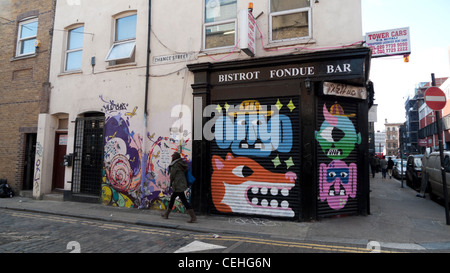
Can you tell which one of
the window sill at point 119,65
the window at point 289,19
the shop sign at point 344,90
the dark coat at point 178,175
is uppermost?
the window at point 289,19

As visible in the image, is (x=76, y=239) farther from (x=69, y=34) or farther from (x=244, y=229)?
(x=69, y=34)

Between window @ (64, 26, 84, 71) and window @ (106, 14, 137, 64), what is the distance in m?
1.82

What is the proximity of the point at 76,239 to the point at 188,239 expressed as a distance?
2267 mm

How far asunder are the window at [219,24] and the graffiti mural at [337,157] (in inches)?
138

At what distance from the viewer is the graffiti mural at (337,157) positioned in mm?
7051

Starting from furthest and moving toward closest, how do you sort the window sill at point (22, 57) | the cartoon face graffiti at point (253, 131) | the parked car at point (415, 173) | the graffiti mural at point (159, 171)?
the parked car at point (415, 173), the window sill at point (22, 57), the graffiti mural at point (159, 171), the cartoon face graffiti at point (253, 131)

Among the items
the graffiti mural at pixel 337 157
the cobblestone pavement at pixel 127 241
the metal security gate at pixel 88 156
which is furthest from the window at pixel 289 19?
the metal security gate at pixel 88 156

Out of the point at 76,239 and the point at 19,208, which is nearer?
the point at 76,239

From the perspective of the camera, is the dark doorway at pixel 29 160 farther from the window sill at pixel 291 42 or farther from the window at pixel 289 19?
the window at pixel 289 19

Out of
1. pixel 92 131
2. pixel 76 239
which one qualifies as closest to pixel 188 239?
pixel 76 239

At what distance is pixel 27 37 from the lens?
39.1ft

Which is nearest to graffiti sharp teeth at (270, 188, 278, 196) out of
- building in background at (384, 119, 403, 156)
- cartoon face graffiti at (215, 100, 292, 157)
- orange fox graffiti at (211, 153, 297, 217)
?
orange fox graffiti at (211, 153, 297, 217)

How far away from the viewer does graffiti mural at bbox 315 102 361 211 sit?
23.1 feet
